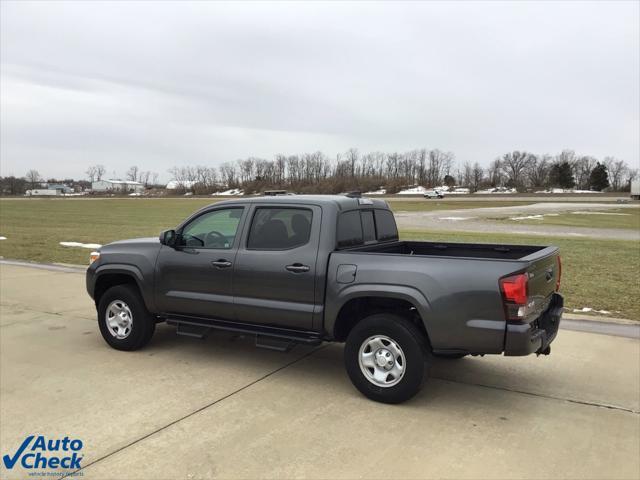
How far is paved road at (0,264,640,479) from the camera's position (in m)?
3.40

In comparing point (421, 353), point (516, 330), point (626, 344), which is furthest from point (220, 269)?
point (626, 344)

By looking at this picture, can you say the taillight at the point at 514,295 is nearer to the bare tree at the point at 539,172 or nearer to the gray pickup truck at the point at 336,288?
the gray pickup truck at the point at 336,288

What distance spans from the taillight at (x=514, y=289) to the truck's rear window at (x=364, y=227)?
1.53 meters

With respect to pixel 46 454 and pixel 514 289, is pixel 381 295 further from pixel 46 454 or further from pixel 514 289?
pixel 46 454

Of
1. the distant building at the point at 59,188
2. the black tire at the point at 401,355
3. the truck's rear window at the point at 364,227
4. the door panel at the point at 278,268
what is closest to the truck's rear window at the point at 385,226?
the truck's rear window at the point at 364,227

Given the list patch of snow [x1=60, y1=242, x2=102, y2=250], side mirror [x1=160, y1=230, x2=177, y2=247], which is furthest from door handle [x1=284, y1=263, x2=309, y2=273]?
patch of snow [x1=60, y1=242, x2=102, y2=250]

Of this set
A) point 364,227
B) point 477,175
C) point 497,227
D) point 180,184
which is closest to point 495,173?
point 477,175

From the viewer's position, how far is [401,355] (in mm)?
4266

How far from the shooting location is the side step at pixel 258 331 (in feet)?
15.6

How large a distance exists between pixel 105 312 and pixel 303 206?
264cm

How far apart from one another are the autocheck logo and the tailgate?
134 inches

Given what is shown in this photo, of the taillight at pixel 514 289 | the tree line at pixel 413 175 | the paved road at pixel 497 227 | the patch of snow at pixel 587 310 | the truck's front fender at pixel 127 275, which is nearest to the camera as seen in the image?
the taillight at pixel 514 289

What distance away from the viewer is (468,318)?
3.97 meters

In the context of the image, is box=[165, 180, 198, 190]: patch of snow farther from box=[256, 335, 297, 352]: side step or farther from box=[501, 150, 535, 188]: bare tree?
box=[256, 335, 297, 352]: side step
